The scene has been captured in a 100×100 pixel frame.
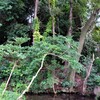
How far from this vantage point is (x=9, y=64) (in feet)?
36.8

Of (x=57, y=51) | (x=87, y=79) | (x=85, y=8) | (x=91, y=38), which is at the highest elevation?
(x=85, y=8)

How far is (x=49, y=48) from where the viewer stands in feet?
32.5

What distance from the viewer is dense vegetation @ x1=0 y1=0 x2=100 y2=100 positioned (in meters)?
10.2

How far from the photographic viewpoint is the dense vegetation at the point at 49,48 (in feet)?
33.5

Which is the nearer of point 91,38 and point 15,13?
point 15,13

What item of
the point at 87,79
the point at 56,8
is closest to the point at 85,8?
the point at 56,8

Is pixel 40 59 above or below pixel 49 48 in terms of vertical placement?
below

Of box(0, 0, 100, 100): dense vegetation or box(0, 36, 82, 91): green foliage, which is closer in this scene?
box(0, 36, 82, 91): green foliage

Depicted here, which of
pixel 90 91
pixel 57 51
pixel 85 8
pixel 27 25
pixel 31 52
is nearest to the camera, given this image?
pixel 57 51

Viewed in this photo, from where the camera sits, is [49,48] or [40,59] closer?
[49,48]

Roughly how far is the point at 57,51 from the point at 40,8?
422cm

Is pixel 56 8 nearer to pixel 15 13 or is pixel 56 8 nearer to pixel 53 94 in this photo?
pixel 15 13

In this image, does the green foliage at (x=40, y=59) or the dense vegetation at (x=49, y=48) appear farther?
the dense vegetation at (x=49, y=48)

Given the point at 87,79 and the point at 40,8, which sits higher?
the point at 40,8
